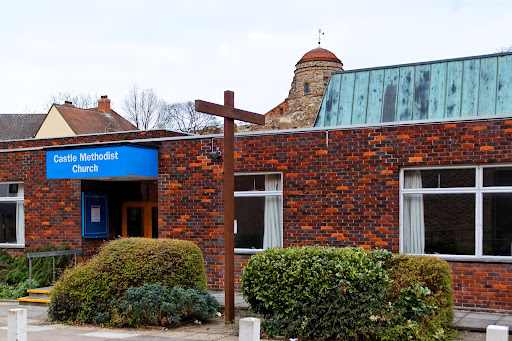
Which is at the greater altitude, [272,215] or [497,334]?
[272,215]

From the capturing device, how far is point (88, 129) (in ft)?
152

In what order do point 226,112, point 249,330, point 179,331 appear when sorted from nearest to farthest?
point 249,330 → point 179,331 → point 226,112

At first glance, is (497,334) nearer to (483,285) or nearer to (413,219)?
(483,285)

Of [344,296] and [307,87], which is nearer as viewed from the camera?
[344,296]

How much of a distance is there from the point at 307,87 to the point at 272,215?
2948cm

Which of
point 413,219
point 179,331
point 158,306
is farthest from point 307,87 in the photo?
point 179,331

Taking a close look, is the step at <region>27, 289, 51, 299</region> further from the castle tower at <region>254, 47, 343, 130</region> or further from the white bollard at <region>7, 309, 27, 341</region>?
the castle tower at <region>254, 47, 343, 130</region>

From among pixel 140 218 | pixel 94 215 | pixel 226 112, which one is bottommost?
pixel 140 218

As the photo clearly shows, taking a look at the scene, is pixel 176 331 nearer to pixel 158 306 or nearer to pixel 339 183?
pixel 158 306

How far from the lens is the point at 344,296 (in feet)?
28.6

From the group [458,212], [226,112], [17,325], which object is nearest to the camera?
[17,325]

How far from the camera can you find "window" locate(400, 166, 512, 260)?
11.3 metres

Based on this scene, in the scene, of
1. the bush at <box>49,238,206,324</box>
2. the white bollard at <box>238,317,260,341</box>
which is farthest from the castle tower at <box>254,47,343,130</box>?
the white bollard at <box>238,317,260,341</box>

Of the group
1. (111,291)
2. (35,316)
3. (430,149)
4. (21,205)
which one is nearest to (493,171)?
(430,149)
